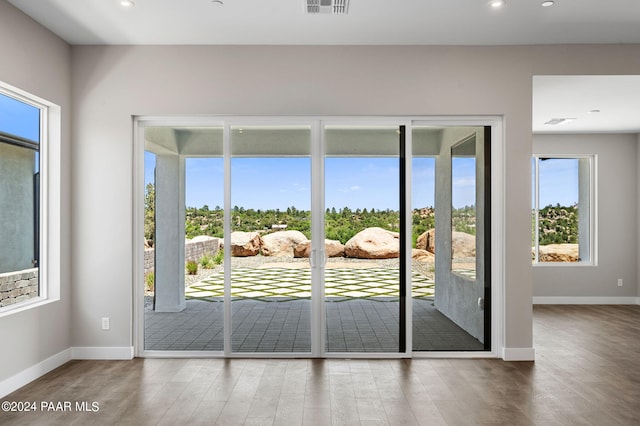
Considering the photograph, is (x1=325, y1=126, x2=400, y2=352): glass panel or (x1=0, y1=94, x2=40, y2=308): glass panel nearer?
(x1=0, y1=94, x2=40, y2=308): glass panel

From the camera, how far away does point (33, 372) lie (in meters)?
3.92

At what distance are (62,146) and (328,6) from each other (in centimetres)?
273

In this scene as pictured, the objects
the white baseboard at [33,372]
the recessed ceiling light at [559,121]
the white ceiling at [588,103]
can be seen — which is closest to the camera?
the white baseboard at [33,372]

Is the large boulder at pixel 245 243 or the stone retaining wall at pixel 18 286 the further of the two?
the large boulder at pixel 245 243

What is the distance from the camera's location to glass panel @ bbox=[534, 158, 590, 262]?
A: 26.0 ft

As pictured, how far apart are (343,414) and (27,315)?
8.85 ft

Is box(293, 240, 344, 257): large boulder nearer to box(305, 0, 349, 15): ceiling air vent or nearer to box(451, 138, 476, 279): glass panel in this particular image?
box(451, 138, 476, 279): glass panel

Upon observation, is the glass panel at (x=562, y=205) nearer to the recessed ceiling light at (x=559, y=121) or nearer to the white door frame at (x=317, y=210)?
the recessed ceiling light at (x=559, y=121)

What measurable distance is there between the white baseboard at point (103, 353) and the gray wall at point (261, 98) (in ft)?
0.20

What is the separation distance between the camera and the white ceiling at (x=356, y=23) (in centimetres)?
373

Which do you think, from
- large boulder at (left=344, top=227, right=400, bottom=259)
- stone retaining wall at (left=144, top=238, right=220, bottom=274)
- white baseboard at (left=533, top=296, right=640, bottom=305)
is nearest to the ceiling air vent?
large boulder at (left=344, top=227, right=400, bottom=259)

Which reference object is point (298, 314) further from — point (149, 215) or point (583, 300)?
point (583, 300)

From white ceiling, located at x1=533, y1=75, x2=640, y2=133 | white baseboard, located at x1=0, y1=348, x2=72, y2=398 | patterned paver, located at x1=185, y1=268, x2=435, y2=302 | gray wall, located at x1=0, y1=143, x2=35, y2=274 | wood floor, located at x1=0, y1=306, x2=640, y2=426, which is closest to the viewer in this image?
wood floor, located at x1=0, y1=306, x2=640, y2=426

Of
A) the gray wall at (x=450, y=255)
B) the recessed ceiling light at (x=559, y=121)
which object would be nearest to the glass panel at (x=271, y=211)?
the gray wall at (x=450, y=255)
